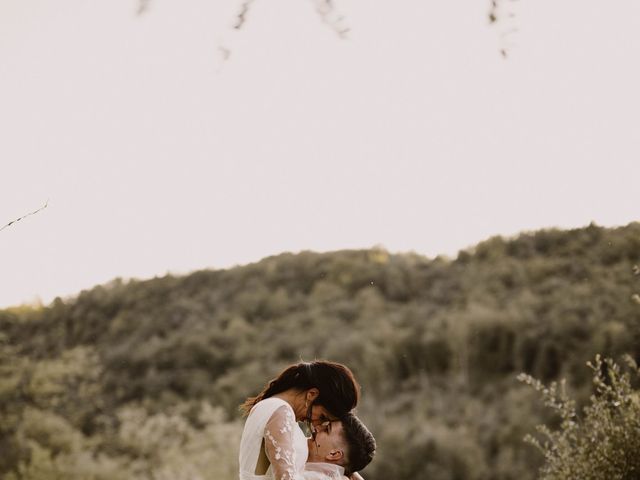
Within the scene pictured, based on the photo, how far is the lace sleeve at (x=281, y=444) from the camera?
2602 mm

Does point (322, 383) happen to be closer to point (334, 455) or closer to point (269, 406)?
point (269, 406)

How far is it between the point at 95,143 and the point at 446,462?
13229 millimetres

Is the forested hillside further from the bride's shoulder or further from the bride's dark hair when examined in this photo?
the bride's shoulder

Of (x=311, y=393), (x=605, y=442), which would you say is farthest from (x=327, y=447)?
(x=605, y=442)

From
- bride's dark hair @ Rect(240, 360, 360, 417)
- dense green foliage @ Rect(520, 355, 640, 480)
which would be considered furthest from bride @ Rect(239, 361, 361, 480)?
dense green foliage @ Rect(520, 355, 640, 480)

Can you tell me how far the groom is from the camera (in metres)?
3.04

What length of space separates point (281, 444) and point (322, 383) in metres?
0.30

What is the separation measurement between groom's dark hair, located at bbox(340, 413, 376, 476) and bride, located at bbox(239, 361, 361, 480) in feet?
0.28

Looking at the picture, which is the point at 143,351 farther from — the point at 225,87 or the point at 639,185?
the point at 225,87

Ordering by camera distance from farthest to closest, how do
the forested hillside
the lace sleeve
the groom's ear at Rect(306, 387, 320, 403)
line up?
the forested hillside → the groom's ear at Rect(306, 387, 320, 403) → the lace sleeve

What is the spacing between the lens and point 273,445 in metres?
2.63

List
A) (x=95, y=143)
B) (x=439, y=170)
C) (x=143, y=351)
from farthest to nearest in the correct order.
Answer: (x=143, y=351), (x=439, y=170), (x=95, y=143)

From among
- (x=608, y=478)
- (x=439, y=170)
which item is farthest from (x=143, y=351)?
(x=439, y=170)

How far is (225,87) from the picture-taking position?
0.93m
